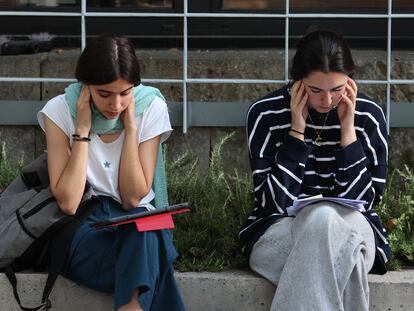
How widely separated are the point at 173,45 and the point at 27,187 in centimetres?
175

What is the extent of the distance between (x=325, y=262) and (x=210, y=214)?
0.94m

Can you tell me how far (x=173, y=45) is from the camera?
5863 mm

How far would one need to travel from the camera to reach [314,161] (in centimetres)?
438

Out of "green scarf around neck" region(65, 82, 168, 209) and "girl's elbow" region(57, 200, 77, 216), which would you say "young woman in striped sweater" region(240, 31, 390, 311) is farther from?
"girl's elbow" region(57, 200, 77, 216)

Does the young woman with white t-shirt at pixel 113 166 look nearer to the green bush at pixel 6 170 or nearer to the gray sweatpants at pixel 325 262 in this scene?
the gray sweatpants at pixel 325 262

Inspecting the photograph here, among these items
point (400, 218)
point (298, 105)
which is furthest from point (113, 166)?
point (400, 218)

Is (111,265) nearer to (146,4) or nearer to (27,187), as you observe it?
(27,187)

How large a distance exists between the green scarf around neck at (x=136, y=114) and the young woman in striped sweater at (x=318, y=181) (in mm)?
394

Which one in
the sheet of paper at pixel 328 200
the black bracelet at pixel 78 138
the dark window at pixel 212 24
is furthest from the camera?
the dark window at pixel 212 24

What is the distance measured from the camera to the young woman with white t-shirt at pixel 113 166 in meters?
4.09

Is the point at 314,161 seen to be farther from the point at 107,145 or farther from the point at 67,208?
the point at 67,208

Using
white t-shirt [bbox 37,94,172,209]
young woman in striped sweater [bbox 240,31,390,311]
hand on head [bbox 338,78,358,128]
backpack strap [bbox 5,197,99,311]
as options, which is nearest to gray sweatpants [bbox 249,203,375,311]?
young woman in striped sweater [bbox 240,31,390,311]

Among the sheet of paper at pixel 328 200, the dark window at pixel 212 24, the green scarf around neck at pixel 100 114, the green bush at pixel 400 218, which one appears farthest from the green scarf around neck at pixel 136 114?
the dark window at pixel 212 24

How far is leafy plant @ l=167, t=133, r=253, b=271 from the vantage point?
459 cm
